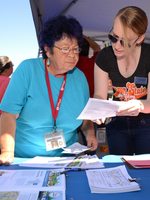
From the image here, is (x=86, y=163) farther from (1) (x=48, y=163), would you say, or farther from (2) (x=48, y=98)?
(2) (x=48, y=98)

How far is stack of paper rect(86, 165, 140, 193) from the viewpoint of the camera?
1.03 meters

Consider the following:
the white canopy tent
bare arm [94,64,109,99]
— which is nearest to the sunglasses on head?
bare arm [94,64,109,99]

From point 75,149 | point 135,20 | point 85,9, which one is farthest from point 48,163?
point 85,9

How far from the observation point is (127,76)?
5.20 feet

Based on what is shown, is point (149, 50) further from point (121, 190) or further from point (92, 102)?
point (121, 190)

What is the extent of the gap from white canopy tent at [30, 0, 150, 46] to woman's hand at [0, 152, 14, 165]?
2725mm

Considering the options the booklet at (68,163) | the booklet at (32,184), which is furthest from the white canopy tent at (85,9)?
the booklet at (32,184)

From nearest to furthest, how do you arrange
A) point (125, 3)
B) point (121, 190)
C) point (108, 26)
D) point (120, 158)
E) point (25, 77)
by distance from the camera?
point (121, 190)
point (120, 158)
point (25, 77)
point (125, 3)
point (108, 26)

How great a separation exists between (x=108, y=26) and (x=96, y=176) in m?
4.05

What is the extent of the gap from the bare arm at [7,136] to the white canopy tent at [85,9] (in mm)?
2549

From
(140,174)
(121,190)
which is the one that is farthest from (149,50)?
Answer: (121,190)

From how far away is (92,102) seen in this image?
1322 mm

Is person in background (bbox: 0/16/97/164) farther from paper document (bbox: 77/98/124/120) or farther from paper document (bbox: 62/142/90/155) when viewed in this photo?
paper document (bbox: 77/98/124/120)

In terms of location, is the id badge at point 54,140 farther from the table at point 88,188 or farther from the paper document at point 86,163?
the table at point 88,188
